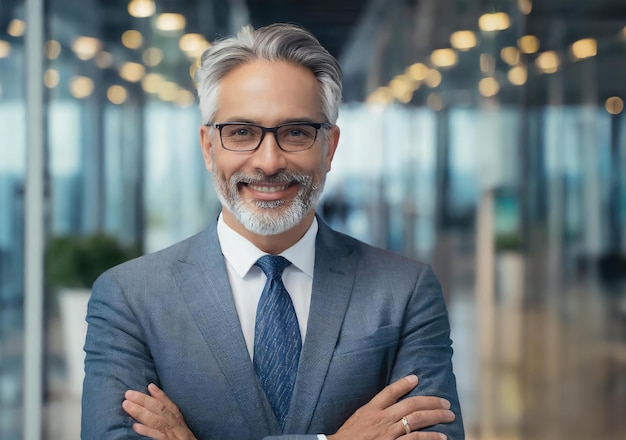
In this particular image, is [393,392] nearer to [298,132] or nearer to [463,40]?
[298,132]

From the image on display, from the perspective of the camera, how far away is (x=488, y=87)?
19.1 feet

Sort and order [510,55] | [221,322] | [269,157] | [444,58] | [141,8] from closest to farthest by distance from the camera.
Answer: [269,157], [221,322], [141,8], [510,55], [444,58]

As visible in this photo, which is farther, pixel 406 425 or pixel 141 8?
pixel 141 8

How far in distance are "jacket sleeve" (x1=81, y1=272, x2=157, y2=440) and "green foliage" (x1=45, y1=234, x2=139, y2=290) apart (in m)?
3.28

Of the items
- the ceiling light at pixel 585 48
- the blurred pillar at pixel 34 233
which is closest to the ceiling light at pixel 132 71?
the blurred pillar at pixel 34 233

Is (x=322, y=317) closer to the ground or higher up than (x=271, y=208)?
closer to the ground

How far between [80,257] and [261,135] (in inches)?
143

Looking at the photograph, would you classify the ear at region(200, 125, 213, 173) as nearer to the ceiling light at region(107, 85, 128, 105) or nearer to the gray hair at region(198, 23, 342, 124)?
the gray hair at region(198, 23, 342, 124)

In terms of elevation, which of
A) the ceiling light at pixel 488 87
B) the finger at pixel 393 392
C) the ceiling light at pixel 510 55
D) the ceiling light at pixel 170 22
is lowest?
the finger at pixel 393 392

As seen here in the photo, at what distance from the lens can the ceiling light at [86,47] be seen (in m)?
5.21

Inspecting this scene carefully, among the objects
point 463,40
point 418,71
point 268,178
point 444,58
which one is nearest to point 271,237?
point 268,178

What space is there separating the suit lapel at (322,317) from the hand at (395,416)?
0.09 meters

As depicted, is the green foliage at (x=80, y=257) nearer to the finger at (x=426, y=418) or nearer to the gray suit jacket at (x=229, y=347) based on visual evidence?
the gray suit jacket at (x=229, y=347)

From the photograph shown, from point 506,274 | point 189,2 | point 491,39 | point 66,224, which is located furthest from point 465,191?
point 66,224
